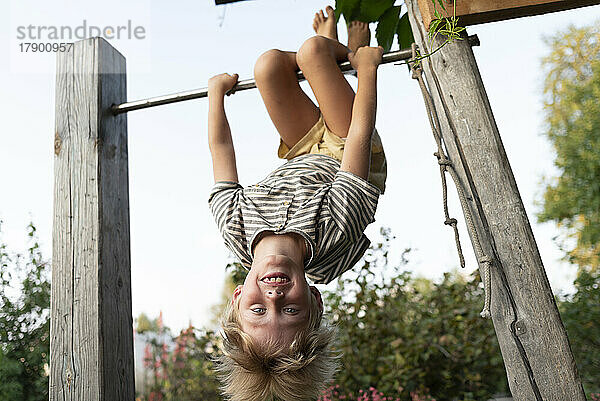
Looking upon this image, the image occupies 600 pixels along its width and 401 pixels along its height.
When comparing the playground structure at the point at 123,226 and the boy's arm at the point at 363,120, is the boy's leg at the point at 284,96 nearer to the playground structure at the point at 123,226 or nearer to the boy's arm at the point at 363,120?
the playground structure at the point at 123,226

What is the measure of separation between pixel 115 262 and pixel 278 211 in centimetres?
56

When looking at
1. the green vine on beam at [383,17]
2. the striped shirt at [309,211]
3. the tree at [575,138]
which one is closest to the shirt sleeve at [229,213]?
the striped shirt at [309,211]

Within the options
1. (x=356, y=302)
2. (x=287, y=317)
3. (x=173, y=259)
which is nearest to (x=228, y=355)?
(x=287, y=317)

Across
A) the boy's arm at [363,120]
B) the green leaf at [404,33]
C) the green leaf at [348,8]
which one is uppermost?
the green leaf at [348,8]

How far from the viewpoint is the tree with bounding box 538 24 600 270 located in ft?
→ 13.0

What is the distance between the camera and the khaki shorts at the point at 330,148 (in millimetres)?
1789

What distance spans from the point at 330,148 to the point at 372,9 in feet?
1.58

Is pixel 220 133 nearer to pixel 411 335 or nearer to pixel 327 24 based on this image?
pixel 327 24

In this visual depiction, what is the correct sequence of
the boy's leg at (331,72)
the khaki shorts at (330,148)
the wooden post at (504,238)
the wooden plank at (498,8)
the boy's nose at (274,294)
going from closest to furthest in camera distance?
the wooden post at (504,238) < the wooden plank at (498,8) < the boy's nose at (274,294) < the boy's leg at (331,72) < the khaki shorts at (330,148)

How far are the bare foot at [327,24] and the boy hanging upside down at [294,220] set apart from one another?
7.6 inches

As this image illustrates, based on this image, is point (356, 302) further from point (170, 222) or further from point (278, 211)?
point (278, 211)

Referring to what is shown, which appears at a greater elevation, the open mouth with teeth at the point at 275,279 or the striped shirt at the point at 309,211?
the striped shirt at the point at 309,211

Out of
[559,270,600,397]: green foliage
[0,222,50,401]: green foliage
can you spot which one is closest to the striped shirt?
[0,222,50,401]: green foliage

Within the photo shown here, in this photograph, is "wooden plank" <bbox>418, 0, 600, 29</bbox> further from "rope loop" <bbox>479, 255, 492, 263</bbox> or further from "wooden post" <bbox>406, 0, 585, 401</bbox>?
"rope loop" <bbox>479, 255, 492, 263</bbox>
